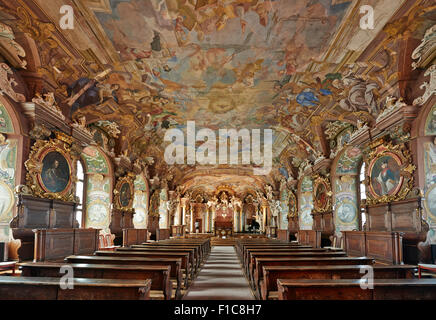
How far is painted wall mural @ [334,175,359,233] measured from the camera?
638 inches

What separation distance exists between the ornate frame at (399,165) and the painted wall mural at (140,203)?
1418 centimetres

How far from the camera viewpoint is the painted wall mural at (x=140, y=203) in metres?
21.0

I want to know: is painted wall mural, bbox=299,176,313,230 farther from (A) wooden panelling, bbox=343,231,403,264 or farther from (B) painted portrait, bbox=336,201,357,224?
(A) wooden panelling, bbox=343,231,403,264

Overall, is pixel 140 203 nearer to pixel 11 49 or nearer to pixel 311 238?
pixel 311 238

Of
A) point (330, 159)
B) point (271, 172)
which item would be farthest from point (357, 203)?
point (271, 172)

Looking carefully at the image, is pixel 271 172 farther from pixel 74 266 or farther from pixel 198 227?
pixel 74 266

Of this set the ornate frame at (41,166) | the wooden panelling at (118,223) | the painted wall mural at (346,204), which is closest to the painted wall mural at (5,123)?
the ornate frame at (41,166)

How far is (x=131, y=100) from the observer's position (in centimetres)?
1401

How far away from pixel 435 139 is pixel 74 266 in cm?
→ 1007

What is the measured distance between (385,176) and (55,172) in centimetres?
1152

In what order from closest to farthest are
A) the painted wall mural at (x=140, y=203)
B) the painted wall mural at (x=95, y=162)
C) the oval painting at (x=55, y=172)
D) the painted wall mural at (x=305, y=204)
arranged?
the oval painting at (x=55, y=172) < the painted wall mural at (x=95, y=162) < the painted wall mural at (x=140, y=203) < the painted wall mural at (x=305, y=204)

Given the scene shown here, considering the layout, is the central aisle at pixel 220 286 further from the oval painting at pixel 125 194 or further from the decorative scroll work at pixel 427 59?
the decorative scroll work at pixel 427 59

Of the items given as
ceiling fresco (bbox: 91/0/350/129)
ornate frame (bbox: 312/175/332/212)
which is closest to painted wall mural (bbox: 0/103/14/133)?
ceiling fresco (bbox: 91/0/350/129)

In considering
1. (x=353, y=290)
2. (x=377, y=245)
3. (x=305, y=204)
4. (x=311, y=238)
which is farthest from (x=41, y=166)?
(x=305, y=204)
